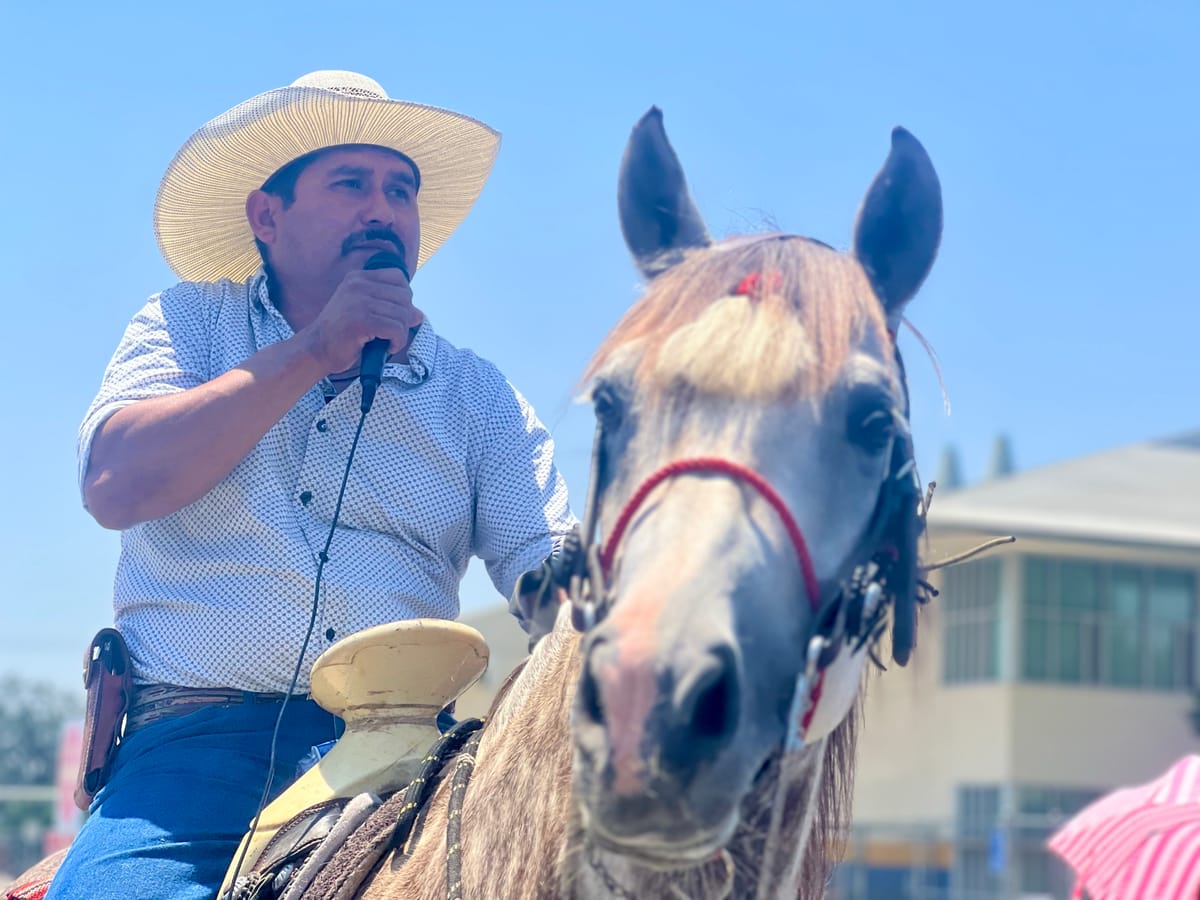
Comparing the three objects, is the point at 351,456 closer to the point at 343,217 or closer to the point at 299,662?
the point at 299,662

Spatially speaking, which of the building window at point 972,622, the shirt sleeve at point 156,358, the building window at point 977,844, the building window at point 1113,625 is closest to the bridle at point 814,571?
the shirt sleeve at point 156,358

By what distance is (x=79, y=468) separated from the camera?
137 inches

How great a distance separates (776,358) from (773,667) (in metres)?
0.48

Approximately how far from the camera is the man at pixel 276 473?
331 cm

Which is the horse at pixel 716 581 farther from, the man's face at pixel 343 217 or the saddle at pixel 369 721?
the man's face at pixel 343 217

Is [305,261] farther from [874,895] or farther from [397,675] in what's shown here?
[874,895]

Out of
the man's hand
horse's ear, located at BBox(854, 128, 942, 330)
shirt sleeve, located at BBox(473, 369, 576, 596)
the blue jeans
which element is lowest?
the blue jeans

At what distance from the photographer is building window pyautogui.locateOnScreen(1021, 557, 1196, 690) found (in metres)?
33.9

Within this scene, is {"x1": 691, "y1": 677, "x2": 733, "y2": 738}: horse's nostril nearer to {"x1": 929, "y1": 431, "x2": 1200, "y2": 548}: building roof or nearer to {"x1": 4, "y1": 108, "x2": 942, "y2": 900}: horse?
{"x1": 4, "y1": 108, "x2": 942, "y2": 900}: horse

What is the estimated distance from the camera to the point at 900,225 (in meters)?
2.77

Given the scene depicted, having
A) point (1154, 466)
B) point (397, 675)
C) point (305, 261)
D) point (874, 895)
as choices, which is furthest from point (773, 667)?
point (1154, 466)

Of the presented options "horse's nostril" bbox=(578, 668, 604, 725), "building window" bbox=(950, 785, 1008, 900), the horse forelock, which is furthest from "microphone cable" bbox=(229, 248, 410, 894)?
"building window" bbox=(950, 785, 1008, 900)

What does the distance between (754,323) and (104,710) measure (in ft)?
6.10

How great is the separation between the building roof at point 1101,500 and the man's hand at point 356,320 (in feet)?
88.9
